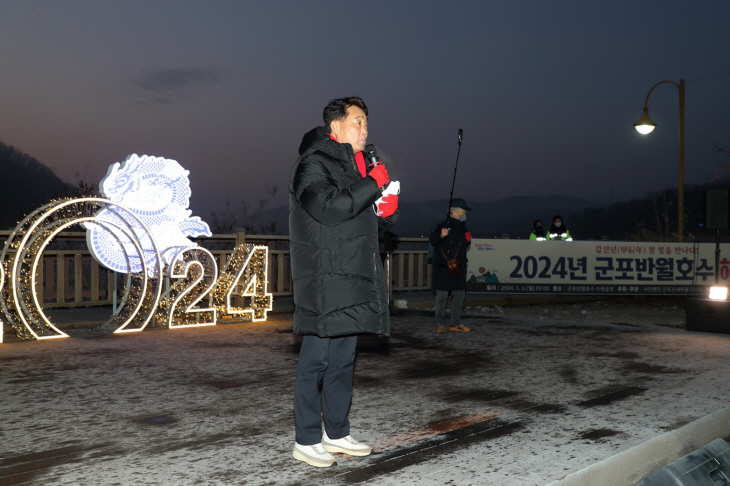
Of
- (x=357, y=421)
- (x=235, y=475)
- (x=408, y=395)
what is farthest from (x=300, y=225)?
(x=408, y=395)

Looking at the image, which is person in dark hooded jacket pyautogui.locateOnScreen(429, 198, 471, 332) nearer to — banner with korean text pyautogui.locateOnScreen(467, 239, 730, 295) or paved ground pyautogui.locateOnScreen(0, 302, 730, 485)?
paved ground pyautogui.locateOnScreen(0, 302, 730, 485)

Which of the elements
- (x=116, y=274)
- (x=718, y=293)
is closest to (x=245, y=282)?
(x=116, y=274)

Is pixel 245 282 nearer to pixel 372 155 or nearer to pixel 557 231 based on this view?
pixel 372 155

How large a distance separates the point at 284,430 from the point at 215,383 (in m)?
1.83

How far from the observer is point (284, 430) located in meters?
4.69

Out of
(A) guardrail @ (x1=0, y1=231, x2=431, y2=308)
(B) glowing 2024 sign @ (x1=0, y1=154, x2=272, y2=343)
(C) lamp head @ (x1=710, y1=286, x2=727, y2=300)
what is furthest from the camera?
(A) guardrail @ (x1=0, y1=231, x2=431, y2=308)

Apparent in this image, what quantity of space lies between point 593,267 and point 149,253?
33.3 ft

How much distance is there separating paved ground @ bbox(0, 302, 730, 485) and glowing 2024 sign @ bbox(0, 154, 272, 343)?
2.51ft

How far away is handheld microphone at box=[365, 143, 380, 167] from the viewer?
3.89 metres

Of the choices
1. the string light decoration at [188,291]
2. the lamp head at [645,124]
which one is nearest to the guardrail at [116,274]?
the string light decoration at [188,291]

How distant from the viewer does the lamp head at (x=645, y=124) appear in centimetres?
1953

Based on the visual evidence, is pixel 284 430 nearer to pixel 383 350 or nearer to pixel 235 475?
pixel 235 475

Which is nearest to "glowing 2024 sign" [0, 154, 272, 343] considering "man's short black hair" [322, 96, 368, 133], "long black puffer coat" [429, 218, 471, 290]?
"long black puffer coat" [429, 218, 471, 290]

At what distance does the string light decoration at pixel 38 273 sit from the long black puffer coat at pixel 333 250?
5982 millimetres
